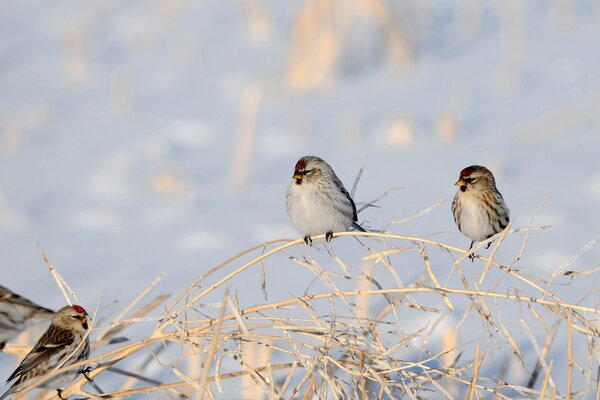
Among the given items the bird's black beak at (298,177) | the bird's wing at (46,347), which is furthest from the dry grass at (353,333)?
the bird's black beak at (298,177)

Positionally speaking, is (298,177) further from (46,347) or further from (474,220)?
(46,347)

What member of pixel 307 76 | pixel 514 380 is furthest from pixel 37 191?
pixel 514 380

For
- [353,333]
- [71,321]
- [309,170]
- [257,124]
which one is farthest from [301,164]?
[257,124]

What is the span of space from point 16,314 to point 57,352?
1.11 meters

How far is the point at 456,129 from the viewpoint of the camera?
8.31 m

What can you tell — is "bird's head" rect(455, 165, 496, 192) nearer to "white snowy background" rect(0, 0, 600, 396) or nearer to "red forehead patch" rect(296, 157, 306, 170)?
"red forehead patch" rect(296, 157, 306, 170)

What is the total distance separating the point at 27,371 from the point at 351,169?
471cm

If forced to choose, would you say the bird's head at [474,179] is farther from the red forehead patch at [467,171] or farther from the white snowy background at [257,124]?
the white snowy background at [257,124]

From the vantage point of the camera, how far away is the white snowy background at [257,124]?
7082mm

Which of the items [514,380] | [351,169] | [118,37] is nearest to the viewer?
[514,380]

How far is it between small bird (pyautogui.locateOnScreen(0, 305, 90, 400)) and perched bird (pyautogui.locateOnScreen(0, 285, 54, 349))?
0.88 metres

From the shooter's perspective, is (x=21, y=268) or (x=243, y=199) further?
(x=243, y=199)

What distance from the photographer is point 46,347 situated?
3.61 m

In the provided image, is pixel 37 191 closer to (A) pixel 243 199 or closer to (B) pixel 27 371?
(A) pixel 243 199
